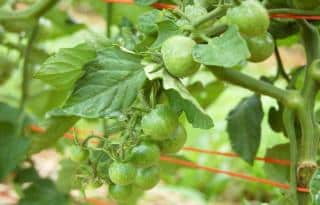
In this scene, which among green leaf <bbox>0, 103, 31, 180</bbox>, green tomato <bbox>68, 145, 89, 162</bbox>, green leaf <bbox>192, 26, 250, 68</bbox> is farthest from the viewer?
green leaf <bbox>0, 103, 31, 180</bbox>

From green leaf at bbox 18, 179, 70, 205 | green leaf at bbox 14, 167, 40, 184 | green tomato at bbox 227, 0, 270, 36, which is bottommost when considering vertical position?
green leaf at bbox 14, 167, 40, 184

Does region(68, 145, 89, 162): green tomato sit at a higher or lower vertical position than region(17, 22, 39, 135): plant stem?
higher

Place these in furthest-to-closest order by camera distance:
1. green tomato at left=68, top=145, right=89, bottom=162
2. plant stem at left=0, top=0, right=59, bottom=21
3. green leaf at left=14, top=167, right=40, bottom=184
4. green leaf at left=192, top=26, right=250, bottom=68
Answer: green leaf at left=14, top=167, right=40, bottom=184 < plant stem at left=0, top=0, right=59, bottom=21 < green tomato at left=68, top=145, right=89, bottom=162 < green leaf at left=192, top=26, right=250, bottom=68

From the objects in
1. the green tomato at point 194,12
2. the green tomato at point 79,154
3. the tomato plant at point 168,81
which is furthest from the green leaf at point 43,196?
the green tomato at point 194,12

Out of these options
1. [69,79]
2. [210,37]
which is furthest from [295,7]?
[69,79]

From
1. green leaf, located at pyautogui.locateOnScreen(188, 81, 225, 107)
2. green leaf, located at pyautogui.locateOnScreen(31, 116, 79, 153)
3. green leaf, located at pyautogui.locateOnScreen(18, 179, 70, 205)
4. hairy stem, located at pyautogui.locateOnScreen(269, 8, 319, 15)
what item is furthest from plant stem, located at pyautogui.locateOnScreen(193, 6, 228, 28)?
green leaf, located at pyautogui.locateOnScreen(18, 179, 70, 205)

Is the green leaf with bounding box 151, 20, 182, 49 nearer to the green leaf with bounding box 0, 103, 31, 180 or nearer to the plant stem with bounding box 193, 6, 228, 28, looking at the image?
the plant stem with bounding box 193, 6, 228, 28

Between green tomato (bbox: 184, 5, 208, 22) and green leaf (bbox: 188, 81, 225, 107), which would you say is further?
green leaf (bbox: 188, 81, 225, 107)
